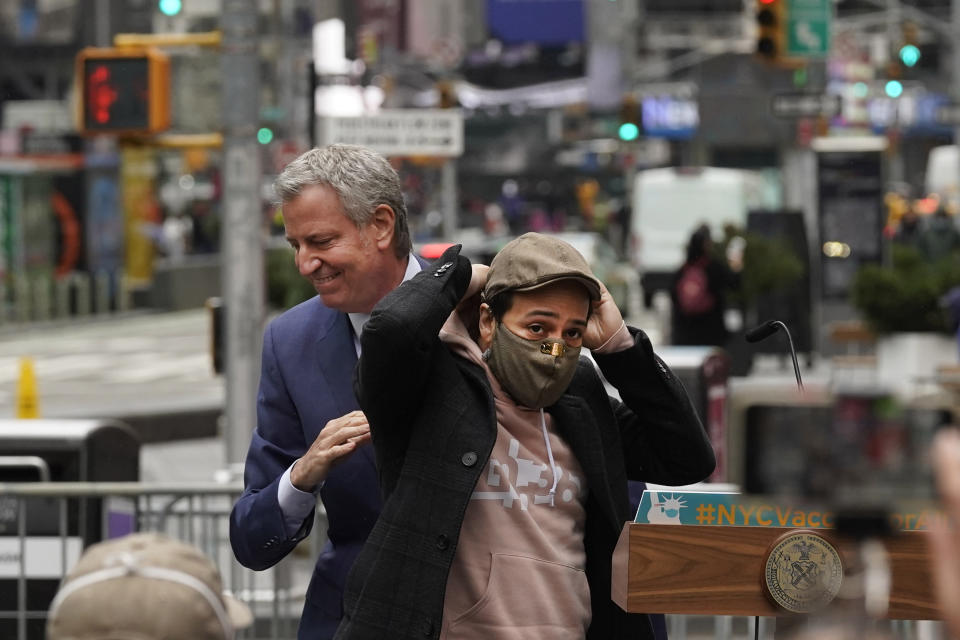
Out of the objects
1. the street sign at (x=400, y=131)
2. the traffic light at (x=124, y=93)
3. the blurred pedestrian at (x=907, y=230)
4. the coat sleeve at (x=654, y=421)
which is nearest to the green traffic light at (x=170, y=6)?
the traffic light at (x=124, y=93)

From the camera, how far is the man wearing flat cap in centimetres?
314

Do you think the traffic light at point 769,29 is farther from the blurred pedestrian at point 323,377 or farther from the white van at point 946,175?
the blurred pedestrian at point 323,377


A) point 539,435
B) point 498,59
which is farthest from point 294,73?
point 498,59

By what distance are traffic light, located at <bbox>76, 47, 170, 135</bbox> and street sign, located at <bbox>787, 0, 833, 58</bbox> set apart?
34.1 ft

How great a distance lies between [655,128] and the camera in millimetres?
53406

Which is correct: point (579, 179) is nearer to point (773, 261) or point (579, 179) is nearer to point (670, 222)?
point (670, 222)

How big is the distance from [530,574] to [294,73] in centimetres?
2787

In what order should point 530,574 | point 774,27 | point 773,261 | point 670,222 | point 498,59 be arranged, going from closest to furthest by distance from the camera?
1. point 530,574
2. point 774,27
3. point 773,261
4. point 670,222
5. point 498,59

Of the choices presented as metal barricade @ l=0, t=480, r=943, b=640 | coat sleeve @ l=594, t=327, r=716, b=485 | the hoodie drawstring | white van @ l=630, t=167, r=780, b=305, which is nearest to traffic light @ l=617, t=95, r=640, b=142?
white van @ l=630, t=167, r=780, b=305

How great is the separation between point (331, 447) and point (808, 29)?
58.2 ft

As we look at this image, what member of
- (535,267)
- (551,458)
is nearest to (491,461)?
(551,458)

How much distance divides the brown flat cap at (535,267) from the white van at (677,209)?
28.3 meters

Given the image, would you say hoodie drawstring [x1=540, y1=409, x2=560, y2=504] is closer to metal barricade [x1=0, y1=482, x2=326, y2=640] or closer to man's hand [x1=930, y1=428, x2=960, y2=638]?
man's hand [x1=930, y1=428, x2=960, y2=638]

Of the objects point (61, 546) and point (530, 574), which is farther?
point (61, 546)
